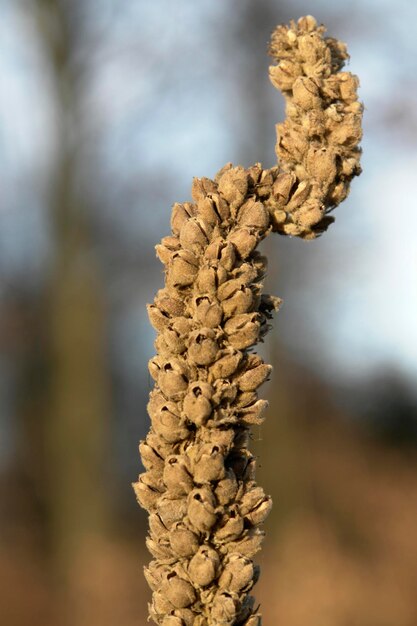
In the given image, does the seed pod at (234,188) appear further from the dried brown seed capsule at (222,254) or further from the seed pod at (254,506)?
the seed pod at (254,506)

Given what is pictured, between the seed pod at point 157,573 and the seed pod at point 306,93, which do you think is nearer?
the seed pod at point 157,573

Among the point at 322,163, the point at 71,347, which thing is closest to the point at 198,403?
the point at 322,163

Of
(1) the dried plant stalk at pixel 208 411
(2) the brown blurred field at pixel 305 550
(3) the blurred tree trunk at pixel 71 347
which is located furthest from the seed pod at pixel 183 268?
(3) the blurred tree trunk at pixel 71 347

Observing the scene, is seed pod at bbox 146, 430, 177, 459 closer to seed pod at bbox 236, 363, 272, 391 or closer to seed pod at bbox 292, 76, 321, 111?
seed pod at bbox 236, 363, 272, 391

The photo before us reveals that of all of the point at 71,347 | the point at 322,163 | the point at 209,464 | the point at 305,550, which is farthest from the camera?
the point at 71,347

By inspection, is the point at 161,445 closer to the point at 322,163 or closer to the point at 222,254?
the point at 222,254

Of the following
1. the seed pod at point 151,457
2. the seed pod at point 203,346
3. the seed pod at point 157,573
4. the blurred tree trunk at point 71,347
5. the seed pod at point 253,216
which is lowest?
the seed pod at point 157,573

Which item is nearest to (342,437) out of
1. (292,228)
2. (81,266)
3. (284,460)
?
(284,460)
